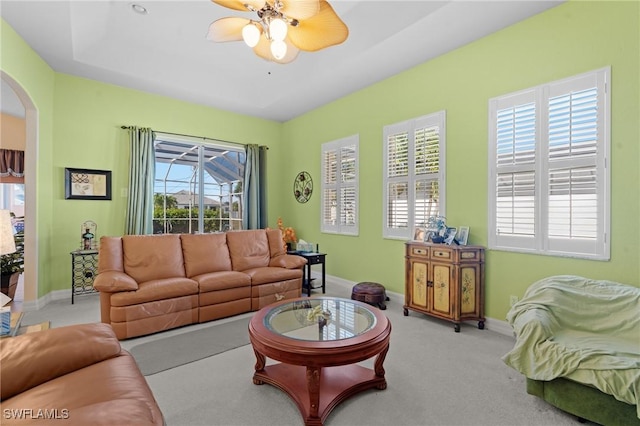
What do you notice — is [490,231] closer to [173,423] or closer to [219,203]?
[173,423]

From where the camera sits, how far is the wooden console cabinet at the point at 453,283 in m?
3.19

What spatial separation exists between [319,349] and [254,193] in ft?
15.1

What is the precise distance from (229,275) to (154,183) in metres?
2.58

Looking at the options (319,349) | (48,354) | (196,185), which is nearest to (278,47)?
(319,349)

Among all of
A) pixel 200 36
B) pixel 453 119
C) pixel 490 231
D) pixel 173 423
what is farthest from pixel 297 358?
pixel 200 36

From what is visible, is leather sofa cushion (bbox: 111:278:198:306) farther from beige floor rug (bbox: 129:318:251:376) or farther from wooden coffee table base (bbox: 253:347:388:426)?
wooden coffee table base (bbox: 253:347:388:426)

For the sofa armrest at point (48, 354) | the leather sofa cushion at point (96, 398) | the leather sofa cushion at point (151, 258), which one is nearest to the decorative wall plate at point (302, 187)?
the leather sofa cushion at point (151, 258)

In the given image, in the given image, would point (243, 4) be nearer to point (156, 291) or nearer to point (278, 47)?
point (278, 47)

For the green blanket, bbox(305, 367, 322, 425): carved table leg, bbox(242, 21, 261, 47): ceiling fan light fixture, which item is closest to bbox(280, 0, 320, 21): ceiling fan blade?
bbox(242, 21, 261, 47): ceiling fan light fixture

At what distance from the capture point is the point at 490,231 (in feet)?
10.9

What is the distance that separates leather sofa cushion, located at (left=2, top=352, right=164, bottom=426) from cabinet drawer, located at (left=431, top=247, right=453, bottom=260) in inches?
114

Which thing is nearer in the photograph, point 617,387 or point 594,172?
point 617,387

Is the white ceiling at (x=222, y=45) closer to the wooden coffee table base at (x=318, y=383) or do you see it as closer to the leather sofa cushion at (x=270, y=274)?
the leather sofa cushion at (x=270, y=274)

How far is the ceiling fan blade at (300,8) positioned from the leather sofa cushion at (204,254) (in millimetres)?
2869
